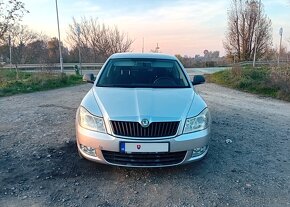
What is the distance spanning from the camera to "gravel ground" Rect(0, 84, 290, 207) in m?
3.30

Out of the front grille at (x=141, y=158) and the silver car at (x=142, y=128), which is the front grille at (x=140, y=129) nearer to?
the silver car at (x=142, y=128)

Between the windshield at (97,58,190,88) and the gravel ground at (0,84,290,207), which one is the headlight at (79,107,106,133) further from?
the windshield at (97,58,190,88)

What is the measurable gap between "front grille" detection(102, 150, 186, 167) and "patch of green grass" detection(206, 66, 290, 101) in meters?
8.77

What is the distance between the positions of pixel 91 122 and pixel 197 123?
1.39 m

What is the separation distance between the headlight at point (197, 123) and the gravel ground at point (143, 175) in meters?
0.66

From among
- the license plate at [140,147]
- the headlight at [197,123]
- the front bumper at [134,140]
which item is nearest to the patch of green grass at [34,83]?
the front bumper at [134,140]

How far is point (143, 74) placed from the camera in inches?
204

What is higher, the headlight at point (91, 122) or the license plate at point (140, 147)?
the headlight at point (91, 122)

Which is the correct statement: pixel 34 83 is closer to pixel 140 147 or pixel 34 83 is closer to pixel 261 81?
pixel 261 81

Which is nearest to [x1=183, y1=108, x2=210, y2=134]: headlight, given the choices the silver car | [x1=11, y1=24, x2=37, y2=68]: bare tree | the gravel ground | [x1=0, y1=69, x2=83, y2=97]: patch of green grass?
the silver car

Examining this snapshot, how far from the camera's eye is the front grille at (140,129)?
3.54m

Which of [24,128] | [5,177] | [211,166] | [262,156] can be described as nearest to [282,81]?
[262,156]

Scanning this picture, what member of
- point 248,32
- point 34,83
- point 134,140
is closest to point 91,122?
point 134,140

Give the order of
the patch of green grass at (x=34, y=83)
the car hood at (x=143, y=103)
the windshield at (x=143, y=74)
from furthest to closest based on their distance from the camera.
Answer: the patch of green grass at (x=34, y=83)
the windshield at (x=143, y=74)
the car hood at (x=143, y=103)
